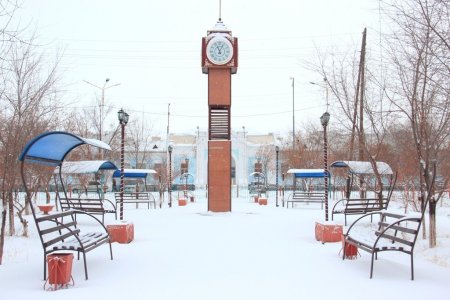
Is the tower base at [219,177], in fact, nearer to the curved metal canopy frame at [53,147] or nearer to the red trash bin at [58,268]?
the curved metal canopy frame at [53,147]

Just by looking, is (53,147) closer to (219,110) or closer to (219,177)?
(219,177)

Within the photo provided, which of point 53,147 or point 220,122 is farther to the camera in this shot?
point 220,122

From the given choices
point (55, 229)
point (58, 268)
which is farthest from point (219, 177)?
point (58, 268)

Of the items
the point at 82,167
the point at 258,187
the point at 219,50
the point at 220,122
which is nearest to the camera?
the point at 82,167

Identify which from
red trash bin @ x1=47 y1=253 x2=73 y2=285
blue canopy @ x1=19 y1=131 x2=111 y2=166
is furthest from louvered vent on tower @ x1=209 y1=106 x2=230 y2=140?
red trash bin @ x1=47 y1=253 x2=73 y2=285

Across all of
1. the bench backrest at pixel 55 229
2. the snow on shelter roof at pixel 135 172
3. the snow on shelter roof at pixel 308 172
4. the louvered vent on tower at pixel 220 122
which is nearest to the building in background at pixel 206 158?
the snow on shelter roof at pixel 308 172

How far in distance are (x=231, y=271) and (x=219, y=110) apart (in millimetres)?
12620

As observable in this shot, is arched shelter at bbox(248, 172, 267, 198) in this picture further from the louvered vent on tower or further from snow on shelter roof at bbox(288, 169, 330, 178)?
the louvered vent on tower

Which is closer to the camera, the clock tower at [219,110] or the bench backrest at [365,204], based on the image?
the bench backrest at [365,204]

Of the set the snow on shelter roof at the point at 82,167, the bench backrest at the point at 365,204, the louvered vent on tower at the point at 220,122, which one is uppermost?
the louvered vent on tower at the point at 220,122

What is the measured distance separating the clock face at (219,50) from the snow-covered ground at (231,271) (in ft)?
31.4

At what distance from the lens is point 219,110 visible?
19016 millimetres

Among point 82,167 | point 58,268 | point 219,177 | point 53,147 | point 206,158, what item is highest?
point 206,158

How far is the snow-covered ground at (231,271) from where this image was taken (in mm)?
5633
